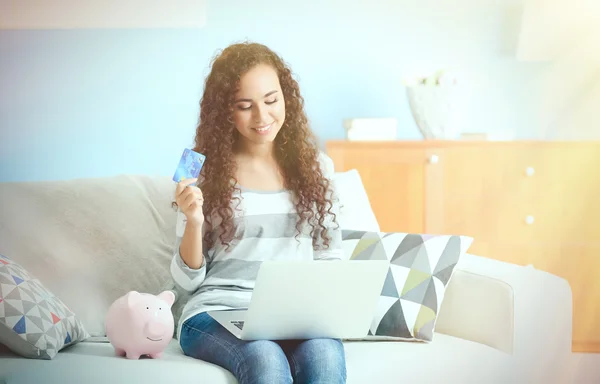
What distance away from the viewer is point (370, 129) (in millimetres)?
2203

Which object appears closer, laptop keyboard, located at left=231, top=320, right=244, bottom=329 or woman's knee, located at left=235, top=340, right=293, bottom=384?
woman's knee, located at left=235, top=340, right=293, bottom=384

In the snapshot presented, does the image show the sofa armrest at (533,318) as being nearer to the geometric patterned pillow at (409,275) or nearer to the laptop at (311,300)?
the geometric patterned pillow at (409,275)

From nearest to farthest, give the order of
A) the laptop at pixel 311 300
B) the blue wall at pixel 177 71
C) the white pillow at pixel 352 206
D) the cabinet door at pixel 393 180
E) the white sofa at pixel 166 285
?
the laptop at pixel 311 300 < the white sofa at pixel 166 285 < the white pillow at pixel 352 206 < the blue wall at pixel 177 71 < the cabinet door at pixel 393 180

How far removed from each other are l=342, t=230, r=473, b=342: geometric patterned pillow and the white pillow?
53mm

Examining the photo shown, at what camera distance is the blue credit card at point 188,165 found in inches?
47.1

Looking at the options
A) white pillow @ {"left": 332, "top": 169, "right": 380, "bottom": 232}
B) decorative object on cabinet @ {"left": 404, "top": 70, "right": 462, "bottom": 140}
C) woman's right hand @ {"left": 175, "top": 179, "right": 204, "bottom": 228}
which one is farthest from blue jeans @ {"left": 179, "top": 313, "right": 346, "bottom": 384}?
decorative object on cabinet @ {"left": 404, "top": 70, "right": 462, "bottom": 140}

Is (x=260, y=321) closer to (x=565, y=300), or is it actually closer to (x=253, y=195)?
(x=253, y=195)

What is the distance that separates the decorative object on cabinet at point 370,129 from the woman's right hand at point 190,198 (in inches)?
41.1

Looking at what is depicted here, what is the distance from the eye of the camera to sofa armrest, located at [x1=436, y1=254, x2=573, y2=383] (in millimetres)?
1399

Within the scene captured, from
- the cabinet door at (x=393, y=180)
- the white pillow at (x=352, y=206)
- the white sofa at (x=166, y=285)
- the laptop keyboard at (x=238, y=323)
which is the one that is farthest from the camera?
the cabinet door at (x=393, y=180)

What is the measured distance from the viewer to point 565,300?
1498 mm

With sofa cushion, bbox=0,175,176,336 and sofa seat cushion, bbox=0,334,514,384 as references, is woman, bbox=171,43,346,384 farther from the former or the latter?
sofa cushion, bbox=0,175,176,336

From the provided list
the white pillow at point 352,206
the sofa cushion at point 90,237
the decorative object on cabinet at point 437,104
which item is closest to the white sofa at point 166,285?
the sofa cushion at point 90,237

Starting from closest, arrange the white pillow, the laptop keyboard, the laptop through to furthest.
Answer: the laptop < the laptop keyboard < the white pillow
